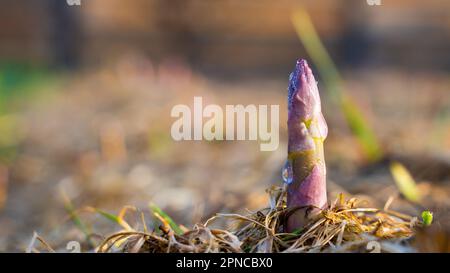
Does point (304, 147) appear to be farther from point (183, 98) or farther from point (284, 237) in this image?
point (183, 98)

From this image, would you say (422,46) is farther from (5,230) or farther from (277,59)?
(5,230)

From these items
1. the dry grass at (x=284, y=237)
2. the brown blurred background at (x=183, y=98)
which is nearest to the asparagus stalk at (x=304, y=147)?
the dry grass at (x=284, y=237)

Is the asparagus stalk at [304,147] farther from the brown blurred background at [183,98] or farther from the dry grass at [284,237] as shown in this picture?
the brown blurred background at [183,98]

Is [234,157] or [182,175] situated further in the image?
[234,157]

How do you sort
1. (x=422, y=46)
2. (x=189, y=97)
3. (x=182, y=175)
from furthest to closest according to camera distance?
(x=422, y=46)
(x=189, y=97)
(x=182, y=175)

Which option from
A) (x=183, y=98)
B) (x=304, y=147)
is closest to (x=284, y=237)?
(x=304, y=147)

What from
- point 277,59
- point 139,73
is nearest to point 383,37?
point 277,59
